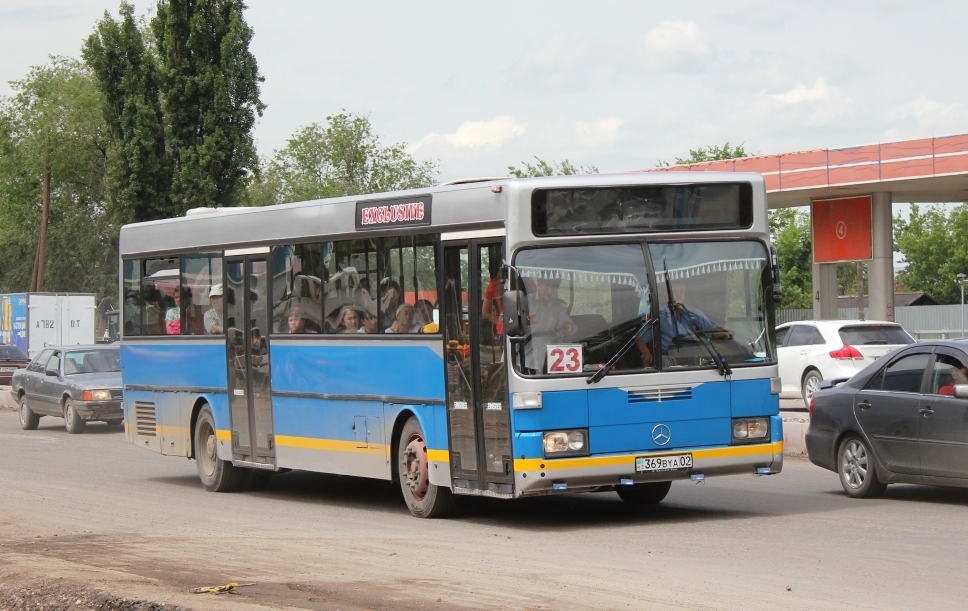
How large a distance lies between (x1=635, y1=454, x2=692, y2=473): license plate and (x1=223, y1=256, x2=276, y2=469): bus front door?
5.29m

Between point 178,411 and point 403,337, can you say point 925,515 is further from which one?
point 178,411

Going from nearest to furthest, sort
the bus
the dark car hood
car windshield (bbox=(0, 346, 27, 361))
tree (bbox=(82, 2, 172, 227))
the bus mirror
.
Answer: the bus mirror
the bus
the dark car hood
car windshield (bbox=(0, 346, 27, 361))
tree (bbox=(82, 2, 172, 227))

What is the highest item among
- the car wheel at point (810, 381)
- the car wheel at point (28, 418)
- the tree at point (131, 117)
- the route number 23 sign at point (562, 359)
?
the tree at point (131, 117)

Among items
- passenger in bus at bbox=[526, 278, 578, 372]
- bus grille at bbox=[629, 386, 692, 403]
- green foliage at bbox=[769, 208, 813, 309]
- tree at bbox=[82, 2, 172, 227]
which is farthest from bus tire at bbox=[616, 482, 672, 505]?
green foliage at bbox=[769, 208, 813, 309]

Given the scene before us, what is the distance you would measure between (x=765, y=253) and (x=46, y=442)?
1821 centimetres

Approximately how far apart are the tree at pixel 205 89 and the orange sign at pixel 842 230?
1795 centimetres

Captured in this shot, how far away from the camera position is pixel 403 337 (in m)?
13.2

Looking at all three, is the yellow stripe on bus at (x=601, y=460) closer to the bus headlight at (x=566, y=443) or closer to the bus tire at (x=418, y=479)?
the bus headlight at (x=566, y=443)

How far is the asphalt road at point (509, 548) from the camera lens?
852 cm

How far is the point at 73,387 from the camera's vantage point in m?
29.4

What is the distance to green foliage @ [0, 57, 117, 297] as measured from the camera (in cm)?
8288

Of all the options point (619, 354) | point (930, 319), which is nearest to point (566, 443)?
point (619, 354)

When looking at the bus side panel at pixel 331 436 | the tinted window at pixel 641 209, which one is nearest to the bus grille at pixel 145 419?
the bus side panel at pixel 331 436

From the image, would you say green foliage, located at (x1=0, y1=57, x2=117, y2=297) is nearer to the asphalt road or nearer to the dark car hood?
the dark car hood
